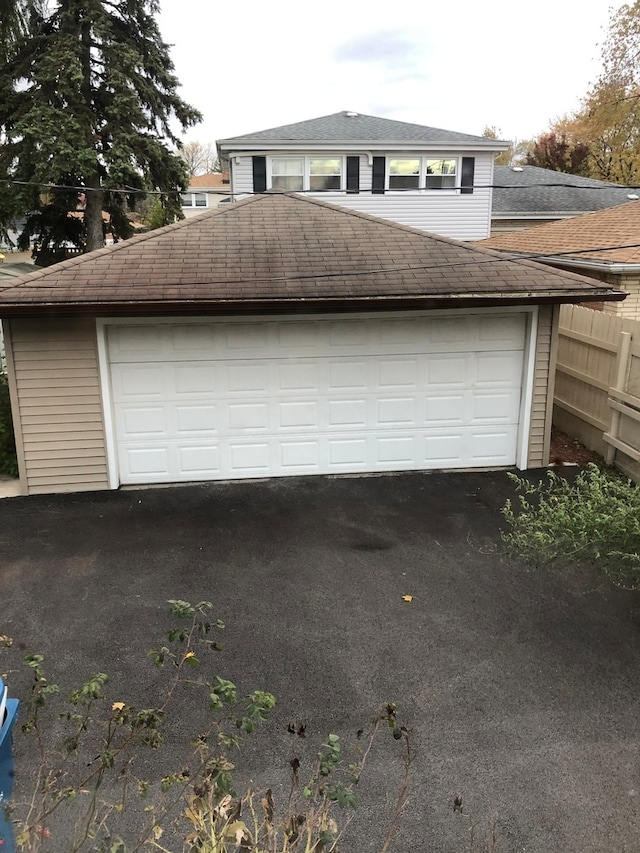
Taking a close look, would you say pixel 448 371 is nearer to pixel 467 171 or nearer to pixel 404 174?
pixel 404 174

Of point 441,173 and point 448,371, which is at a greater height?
point 441,173

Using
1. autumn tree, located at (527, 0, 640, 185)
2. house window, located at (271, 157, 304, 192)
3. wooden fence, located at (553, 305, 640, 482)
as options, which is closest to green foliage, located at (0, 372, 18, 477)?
wooden fence, located at (553, 305, 640, 482)

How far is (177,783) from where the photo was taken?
3107mm

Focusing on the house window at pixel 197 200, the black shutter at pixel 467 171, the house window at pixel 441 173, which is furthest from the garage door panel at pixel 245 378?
the house window at pixel 197 200

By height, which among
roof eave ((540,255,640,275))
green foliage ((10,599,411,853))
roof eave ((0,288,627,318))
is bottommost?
green foliage ((10,599,411,853))

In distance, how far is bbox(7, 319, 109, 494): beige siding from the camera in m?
7.85

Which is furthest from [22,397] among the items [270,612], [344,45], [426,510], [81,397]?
[344,45]

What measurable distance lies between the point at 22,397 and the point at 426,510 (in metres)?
5.32

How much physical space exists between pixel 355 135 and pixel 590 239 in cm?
997

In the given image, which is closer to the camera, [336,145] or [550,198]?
[336,145]

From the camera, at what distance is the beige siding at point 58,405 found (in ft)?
25.8

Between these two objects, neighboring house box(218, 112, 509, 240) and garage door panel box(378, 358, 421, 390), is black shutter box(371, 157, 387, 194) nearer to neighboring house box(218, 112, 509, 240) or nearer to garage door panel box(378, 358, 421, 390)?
neighboring house box(218, 112, 509, 240)

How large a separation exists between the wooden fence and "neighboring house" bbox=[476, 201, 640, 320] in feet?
3.82

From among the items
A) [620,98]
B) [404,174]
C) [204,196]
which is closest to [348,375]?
[404,174]
